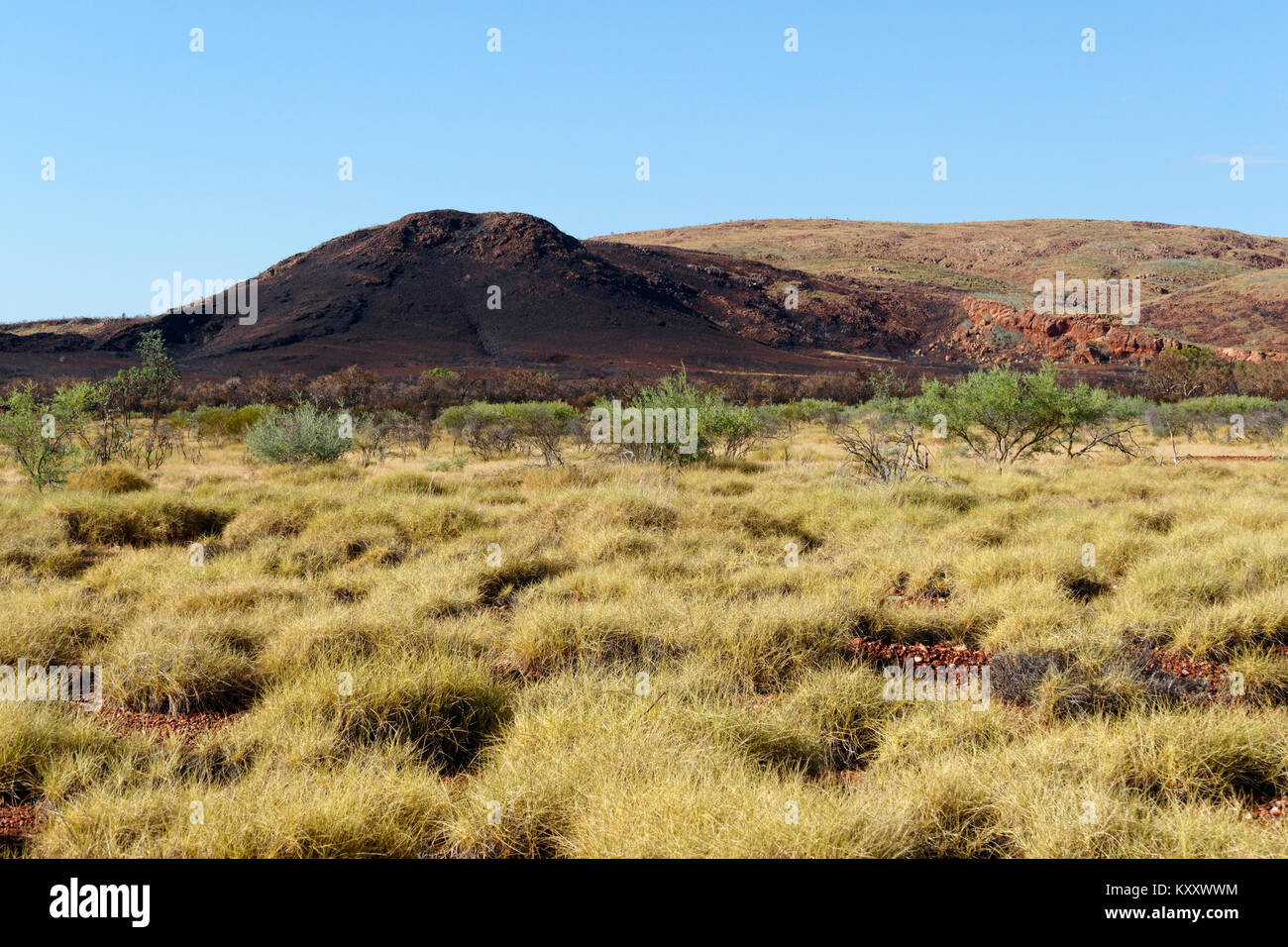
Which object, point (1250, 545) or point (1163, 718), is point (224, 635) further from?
point (1250, 545)

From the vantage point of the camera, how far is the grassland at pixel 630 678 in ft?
9.94

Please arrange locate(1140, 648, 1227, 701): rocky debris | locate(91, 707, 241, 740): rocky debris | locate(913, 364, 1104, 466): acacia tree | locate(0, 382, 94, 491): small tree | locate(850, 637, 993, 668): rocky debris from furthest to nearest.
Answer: locate(913, 364, 1104, 466): acacia tree, locate(0, 382, 94, 491): small tree, locate(850, 637, 993, 668): rocky debris, locate(1140, 648, 1227, 701): rocky debris, locate(91, 707, 241, 740): rocky debris

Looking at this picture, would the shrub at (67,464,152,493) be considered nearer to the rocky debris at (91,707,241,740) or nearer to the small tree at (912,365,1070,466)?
the rocky debris at (91,707,241,740)

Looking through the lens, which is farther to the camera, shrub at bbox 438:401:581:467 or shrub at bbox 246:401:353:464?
shrub at bbox 438:401:581:467

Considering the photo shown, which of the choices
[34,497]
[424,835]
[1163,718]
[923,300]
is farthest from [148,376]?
[923,300]

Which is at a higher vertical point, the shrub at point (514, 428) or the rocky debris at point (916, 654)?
the shrub at point (514, 428)

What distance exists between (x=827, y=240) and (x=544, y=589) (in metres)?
130

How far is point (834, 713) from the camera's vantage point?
4.29 meters

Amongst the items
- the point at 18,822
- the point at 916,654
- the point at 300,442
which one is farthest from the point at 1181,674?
the point at 300,442

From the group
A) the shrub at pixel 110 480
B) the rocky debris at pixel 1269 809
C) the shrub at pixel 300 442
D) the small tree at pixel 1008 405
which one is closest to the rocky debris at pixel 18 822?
the rocky debris at pixel 1269 809

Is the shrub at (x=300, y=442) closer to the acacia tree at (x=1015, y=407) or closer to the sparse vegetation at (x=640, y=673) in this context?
the sparse vegetation at (x=640, y=673)

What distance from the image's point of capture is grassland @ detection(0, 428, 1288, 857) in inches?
119

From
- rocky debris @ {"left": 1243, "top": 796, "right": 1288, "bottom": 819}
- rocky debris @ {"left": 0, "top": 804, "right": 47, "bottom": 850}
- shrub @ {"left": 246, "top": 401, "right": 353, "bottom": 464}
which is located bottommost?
rocky debris @ {"left": 1243, "top": 796, "right": 1288, "bottom": 819}

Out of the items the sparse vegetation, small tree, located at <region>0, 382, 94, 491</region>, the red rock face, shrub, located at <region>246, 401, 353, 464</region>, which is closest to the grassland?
the sparse vegetation
